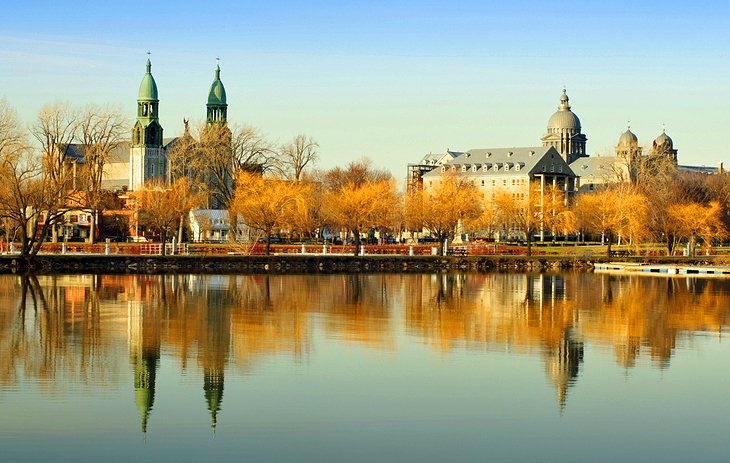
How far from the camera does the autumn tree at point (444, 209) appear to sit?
83.6 m

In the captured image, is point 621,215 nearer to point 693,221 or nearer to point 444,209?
point 693,221

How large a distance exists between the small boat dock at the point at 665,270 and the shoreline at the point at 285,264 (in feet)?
6.06

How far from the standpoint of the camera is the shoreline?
64938mm

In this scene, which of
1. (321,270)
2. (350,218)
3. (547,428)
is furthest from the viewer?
(350,218)

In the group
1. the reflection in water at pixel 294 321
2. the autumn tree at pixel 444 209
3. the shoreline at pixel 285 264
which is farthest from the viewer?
the autumn tree at pixel 444 209

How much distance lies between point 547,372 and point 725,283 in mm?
38068

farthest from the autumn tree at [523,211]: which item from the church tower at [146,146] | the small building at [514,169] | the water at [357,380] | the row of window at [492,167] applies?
the church tower at [146,146]

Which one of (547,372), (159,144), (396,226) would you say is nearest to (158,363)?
(547,372)

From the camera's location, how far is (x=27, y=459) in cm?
1720

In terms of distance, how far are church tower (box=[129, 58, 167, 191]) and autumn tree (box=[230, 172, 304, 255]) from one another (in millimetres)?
75679

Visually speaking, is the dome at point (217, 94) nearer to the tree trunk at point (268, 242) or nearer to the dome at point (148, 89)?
the dome at point (148, 89)

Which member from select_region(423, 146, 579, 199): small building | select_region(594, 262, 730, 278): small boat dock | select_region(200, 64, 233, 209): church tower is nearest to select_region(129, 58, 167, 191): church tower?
select_region(423, 146, 579, 199): small building

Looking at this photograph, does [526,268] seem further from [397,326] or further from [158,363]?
[158,363]

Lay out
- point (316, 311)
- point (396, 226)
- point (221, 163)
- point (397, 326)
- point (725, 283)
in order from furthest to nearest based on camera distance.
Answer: point (396, 226) → point (221, 163) → point (725, 283) → point (316, 311) → point (397, 326)
